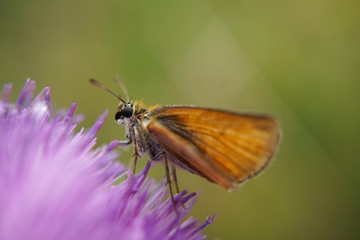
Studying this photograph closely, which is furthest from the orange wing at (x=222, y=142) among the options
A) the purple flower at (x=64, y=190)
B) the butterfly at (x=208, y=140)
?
the purple flower at (x=64, y=190)

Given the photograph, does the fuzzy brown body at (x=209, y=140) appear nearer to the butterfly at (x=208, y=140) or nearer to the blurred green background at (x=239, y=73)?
the butterfly at (x=208, y=140)

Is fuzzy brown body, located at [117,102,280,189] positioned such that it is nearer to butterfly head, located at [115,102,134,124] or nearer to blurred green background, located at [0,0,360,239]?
butterfly head, located at [115,102,134,124]

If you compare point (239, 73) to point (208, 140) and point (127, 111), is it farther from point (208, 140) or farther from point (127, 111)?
point (208, 140)

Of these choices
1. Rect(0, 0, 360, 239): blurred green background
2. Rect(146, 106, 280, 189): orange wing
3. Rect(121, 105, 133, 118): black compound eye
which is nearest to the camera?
Rect(146, 106, 280, 189): orange wing

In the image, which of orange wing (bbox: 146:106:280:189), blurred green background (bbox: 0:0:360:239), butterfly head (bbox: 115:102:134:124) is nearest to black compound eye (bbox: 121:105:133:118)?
butterfly head (bbox: 115:102:134:124)

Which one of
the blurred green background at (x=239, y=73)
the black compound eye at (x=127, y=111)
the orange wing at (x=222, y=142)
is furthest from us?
the blurred green background at (x=239, y=73)

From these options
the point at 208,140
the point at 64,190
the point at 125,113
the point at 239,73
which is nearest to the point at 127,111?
the point at 125,113

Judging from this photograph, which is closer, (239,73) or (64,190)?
(64,190)
